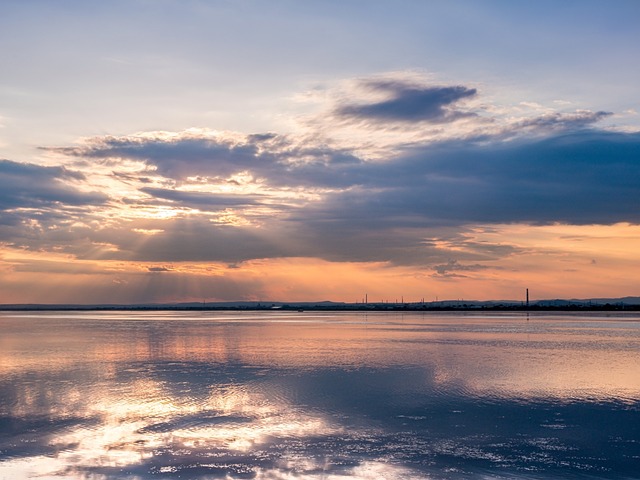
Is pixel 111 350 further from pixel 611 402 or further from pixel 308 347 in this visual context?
pixel 611 402

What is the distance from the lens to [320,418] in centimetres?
1652

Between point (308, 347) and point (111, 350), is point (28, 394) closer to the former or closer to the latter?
point (111, 350)

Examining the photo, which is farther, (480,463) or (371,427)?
(371,427)

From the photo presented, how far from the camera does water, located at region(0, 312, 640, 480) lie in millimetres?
11961

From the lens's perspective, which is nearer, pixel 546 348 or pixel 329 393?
pixel 329 393

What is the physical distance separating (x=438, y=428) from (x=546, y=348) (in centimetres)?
2424

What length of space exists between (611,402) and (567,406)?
5.37ft

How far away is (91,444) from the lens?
535 inches

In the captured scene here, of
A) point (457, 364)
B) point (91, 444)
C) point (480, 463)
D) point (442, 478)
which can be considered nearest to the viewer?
point (442, 478)

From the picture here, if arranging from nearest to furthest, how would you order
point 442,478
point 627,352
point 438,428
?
1. point 442,478
2. point 438,428
3. point 627,352

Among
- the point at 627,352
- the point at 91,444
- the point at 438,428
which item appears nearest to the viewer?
the point at 91,444

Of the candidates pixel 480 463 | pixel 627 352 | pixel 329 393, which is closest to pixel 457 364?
pixel 329 393

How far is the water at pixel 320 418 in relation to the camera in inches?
471

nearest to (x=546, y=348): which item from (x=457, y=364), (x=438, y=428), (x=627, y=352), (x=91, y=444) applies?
(x=627, y=352)
